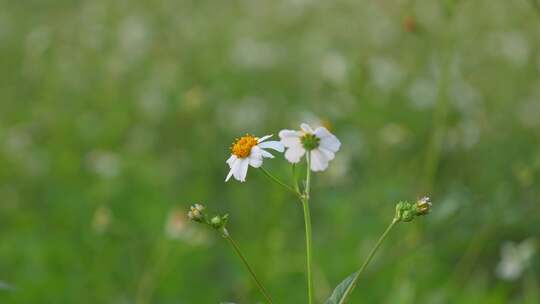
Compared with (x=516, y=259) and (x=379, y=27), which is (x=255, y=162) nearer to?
(x=516, y=259)

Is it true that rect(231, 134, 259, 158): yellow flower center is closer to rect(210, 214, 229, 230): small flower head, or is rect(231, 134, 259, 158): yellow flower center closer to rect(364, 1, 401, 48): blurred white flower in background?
rect(210, 214, 229, 230): small flower head

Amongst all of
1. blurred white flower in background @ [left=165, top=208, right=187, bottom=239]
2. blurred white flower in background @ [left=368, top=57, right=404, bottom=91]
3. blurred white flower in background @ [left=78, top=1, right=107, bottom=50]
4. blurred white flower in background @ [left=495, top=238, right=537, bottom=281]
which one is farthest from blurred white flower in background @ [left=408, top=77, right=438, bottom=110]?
blurred white flower in background @ [left=165, top=208, right=187, bottom=239]

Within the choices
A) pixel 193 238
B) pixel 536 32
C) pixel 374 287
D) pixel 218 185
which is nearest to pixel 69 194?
pixel 218 185

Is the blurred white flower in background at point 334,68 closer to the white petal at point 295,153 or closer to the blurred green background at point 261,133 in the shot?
the blurred green background at point 261,133

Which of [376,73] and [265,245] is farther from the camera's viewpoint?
[376,73]

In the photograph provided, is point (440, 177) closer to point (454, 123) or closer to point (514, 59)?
point (454, 123)

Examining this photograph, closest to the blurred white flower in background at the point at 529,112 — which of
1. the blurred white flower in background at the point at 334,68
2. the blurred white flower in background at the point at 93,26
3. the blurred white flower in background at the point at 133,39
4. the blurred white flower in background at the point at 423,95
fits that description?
the blurred white flower in background at the point at 423,95
